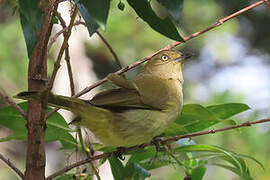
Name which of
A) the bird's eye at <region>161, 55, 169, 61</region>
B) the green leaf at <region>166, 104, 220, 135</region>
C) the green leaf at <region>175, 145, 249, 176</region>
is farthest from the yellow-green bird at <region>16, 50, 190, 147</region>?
the bird's eye at <region>161, 55, 169, 61</region>

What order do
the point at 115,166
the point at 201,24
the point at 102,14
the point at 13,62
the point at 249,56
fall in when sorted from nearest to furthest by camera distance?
the point at 102,14, the point at 115,166, the point at 13,62, the point at 201,24, the point at 249,56

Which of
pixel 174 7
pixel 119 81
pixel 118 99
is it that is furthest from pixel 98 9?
pixel 118 99

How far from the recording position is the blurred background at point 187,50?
4.54m

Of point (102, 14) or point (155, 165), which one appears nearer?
point (102, 14)

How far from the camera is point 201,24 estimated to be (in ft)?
24.3

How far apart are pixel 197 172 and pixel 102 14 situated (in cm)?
119

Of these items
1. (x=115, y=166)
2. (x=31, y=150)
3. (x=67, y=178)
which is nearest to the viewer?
(x=31, y=150)

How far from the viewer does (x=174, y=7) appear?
1729 millimetres

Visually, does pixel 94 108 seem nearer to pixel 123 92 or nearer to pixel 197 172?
pixel 123 92

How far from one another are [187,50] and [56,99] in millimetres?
6340

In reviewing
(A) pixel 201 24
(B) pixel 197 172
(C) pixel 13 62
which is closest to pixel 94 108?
(B) pixel 197 172

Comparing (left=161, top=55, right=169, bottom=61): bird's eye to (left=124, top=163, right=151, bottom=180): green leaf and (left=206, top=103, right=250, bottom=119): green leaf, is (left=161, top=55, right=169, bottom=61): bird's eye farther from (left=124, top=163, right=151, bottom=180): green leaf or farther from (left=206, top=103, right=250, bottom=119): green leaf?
(left=124, top=163, right=151, bottom=180): green leaf

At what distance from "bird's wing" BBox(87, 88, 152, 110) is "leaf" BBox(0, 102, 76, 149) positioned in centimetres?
20

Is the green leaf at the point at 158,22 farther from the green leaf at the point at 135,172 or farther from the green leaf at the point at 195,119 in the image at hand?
the green leaf at the point at 135,172
